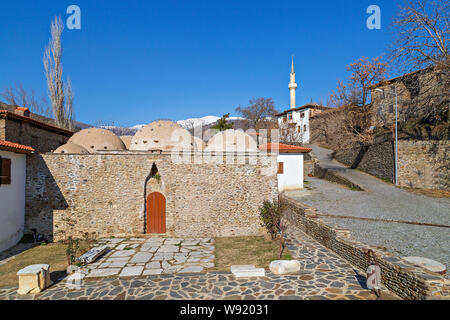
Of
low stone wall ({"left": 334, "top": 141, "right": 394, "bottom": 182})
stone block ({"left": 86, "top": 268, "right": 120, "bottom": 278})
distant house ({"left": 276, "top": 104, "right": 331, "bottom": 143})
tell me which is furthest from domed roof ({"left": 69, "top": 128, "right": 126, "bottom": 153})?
distant house ({"left": 276, "top": 104, "right": 331, "bottom": 143})

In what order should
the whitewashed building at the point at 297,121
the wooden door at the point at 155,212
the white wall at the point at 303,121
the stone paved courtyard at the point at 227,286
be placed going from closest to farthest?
the stone paved courtyard at the point at 227,286
the wooden door at the point at 155,212
the whitewashed building at the point at 297,121
the white wall at the point at 303,121

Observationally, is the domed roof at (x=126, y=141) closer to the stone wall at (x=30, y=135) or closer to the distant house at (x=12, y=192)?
the stone wall at (x=30, y=135)

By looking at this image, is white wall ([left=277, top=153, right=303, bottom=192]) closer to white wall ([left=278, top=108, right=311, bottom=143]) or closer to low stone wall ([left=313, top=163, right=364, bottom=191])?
low stone wall ([left=313, top=163, right=364, bottom=191])

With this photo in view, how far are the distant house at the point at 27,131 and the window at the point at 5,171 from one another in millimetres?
4333

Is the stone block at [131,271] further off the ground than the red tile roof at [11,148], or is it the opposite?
the red tile roof at [11,148]

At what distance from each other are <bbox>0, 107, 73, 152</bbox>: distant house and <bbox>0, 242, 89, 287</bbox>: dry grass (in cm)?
707

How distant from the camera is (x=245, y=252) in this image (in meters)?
9.69

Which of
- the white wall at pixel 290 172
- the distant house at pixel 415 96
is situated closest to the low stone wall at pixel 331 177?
the white wall at pixel 290 172

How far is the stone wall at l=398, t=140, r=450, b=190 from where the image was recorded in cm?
1666

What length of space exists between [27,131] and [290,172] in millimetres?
18339

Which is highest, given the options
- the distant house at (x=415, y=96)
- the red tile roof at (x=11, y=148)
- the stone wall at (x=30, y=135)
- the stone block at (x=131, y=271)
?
the distant house at (x=415, y=96)

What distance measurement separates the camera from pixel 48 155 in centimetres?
1157

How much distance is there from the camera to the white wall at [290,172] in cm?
1889

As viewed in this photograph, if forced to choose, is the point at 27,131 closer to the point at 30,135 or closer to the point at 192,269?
the point at 30,135
